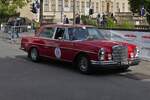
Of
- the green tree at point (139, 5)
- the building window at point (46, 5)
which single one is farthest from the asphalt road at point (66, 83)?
the building window at point (46, 5)

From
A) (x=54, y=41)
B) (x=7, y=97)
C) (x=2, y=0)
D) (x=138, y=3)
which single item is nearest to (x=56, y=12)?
(x=2, y=0)

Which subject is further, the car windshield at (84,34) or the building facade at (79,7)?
the building facade at (79,7)

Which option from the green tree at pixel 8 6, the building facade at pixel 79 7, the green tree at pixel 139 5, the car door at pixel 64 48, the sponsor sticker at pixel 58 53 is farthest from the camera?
the building facade at pixel 79 7

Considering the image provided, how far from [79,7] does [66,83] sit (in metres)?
66.5

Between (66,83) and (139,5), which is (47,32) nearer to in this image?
(66,83)

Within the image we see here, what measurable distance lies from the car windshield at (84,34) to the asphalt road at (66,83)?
1.14 m

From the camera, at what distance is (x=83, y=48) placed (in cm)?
1223

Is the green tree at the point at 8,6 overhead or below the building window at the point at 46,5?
below

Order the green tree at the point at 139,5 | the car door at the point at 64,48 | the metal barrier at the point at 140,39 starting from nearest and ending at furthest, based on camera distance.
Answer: the car door at the point at 64,48 → the metal barrier at the point at 140,39 → the green tree at the point at 139,5

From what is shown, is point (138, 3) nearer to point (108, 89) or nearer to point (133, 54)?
point (133, 54)

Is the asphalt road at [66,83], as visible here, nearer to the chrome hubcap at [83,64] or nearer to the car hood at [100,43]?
the chrome hubcap at [83,64]

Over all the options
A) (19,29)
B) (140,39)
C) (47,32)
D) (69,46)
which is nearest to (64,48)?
(69,46)

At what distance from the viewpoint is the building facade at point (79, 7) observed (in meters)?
70.0

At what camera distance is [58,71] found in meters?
12.8
